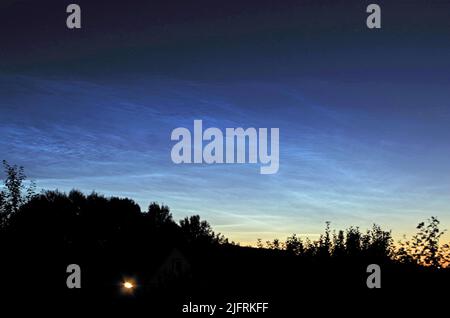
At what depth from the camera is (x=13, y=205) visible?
59.8 m

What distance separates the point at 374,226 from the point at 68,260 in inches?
1214
